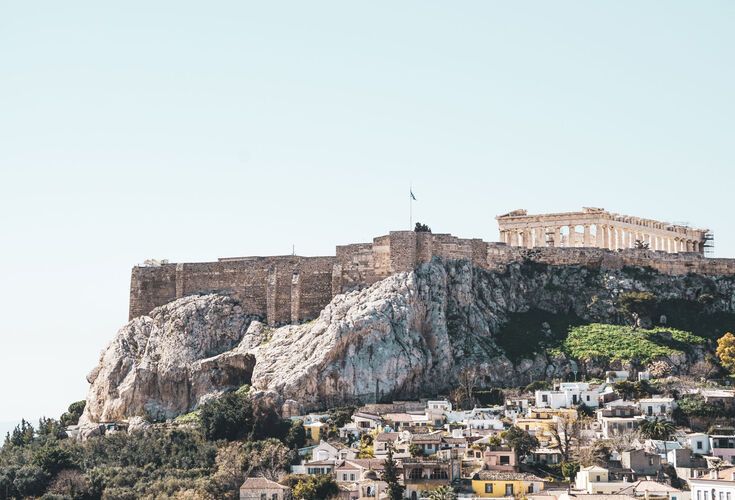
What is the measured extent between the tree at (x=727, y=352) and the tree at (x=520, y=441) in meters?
16.7

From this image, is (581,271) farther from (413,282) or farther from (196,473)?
(196,473)

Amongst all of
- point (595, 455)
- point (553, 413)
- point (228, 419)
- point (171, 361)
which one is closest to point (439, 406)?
point (553, 413)

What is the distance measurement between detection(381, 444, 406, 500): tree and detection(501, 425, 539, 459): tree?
6.77 m

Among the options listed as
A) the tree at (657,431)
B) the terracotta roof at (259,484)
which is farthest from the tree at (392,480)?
the tree at (657,431)

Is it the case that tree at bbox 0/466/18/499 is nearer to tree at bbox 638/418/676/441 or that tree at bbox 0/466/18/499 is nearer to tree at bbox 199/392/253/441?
tree at bbox 199/392/253/441

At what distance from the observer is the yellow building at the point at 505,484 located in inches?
3140

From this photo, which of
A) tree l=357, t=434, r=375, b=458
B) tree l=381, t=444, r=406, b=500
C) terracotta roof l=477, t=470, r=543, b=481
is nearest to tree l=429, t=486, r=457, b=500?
tree l=381, t=444, r=406, b=500

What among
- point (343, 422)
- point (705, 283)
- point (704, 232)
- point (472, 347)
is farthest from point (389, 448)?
point (704, 232)

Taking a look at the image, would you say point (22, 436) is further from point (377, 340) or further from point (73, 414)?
point (377, 340)

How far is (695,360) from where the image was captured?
9800 centimetres

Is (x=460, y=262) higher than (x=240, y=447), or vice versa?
(x=460, y=262)

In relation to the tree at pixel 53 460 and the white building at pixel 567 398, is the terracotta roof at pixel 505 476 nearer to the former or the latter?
the white building at pixel 567 398

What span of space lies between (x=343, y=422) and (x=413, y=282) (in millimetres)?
10588

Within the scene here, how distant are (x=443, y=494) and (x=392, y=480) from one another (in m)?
2.76
